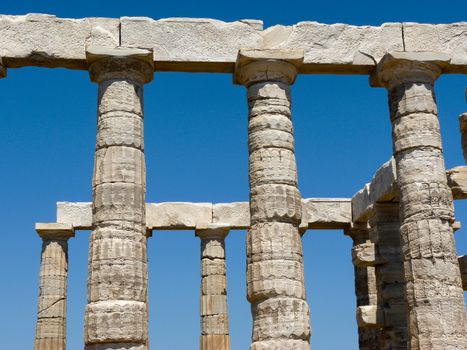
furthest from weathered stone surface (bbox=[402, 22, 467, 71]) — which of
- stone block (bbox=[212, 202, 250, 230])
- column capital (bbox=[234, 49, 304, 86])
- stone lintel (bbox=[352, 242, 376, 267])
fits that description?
stone block (bbox=[212, 202, 250, 230])

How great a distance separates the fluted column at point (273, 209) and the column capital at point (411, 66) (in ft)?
7.01

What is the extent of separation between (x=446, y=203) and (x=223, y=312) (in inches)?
477

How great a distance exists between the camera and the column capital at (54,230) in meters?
28.3

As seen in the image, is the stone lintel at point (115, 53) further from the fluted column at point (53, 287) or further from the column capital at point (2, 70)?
the fluted column at point (53, 287)

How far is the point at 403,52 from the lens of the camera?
1867 centimetres

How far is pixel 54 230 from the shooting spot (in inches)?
1117

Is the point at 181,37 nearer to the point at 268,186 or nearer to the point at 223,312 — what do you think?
the point at 268,186

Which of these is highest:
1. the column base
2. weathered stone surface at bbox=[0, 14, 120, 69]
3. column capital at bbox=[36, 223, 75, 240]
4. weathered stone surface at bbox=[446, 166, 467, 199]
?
weathered stone surface at bbox=[0, 14, 120, 69]

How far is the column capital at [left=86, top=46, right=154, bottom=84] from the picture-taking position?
58.6ft

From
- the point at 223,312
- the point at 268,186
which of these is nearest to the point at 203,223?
the point at 223,312

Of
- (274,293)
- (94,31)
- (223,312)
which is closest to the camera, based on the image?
(274,293)

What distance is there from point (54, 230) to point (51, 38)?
1172 centimetres

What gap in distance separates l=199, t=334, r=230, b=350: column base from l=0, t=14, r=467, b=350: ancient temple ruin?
10237mm

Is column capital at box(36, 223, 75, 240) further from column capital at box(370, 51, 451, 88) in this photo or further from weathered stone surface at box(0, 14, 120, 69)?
column capital at box(370, 51, 451, 88)
